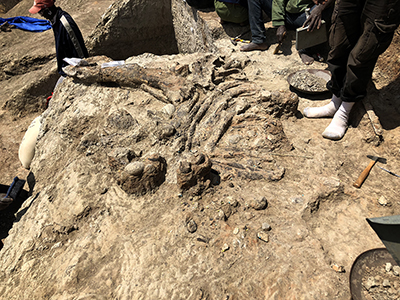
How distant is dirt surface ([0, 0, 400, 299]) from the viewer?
1705 millimetres

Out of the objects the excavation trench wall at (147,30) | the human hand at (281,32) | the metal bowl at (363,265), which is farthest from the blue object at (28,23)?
the metal bowl at (363,265)

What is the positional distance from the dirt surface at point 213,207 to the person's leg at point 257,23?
4.00 feet

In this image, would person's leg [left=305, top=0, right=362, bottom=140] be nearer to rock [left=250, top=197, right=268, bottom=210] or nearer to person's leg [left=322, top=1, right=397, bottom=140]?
person's leg [left=322, top=1, right=397, bottom=140]

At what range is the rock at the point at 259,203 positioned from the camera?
200cm

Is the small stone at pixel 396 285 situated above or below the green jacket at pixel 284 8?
below

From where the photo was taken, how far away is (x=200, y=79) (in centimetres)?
302

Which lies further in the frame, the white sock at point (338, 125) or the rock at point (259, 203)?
the white sock at point (338, 125)

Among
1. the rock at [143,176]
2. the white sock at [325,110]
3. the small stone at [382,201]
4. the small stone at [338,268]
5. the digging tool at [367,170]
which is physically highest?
the rock at [143,176]

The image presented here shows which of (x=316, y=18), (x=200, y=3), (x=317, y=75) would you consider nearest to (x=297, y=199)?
(x=317, y=75)

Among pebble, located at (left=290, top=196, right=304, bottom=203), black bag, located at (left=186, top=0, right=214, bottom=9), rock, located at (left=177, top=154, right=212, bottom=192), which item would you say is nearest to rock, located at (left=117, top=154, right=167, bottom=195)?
rock, located at (left=177, top=154, right=212, bottom=192)

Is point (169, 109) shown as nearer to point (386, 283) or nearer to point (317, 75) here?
point (317, 75)

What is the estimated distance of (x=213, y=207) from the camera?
202 cm

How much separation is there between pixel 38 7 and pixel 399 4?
4383 millimetres

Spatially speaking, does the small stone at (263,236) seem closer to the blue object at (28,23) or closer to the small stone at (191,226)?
the small stone at (191,226)
